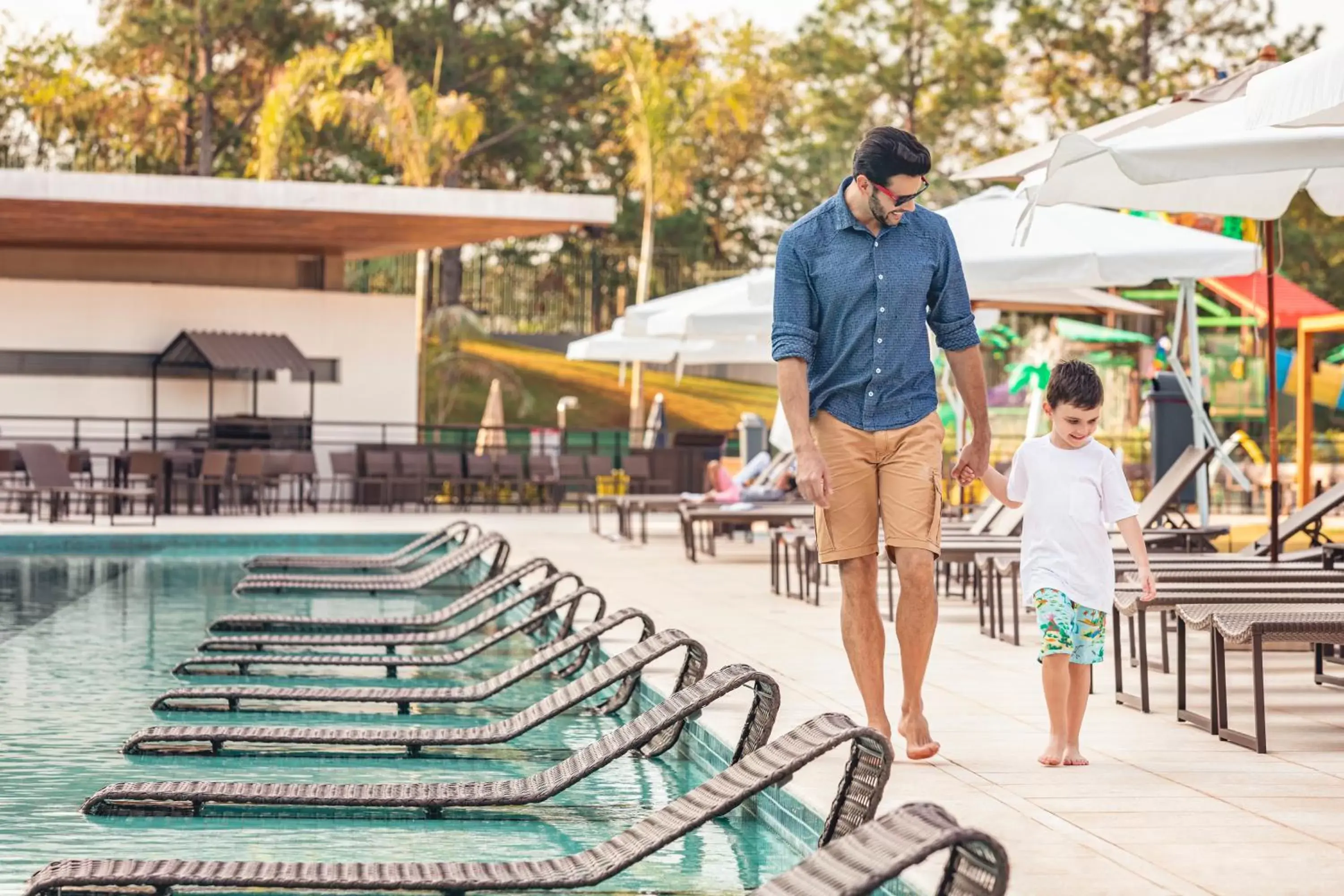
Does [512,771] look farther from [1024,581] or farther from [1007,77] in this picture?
[1007,77]

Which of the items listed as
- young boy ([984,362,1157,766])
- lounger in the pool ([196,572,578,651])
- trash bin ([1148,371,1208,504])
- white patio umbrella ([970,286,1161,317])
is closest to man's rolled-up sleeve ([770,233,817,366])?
young boy ([984,362,1157,766])

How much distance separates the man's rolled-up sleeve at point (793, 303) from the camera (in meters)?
4.98

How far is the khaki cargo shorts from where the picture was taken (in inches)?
195

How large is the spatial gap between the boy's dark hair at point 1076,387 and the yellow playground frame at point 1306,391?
8.29 metres

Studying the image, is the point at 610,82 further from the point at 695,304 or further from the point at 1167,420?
the point at 1167,420

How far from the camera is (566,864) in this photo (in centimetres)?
410

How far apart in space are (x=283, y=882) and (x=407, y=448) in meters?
17.8

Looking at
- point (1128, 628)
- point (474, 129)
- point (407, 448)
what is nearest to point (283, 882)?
point (1128, 628)

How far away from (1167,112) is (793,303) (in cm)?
379

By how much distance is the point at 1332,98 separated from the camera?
185 inches

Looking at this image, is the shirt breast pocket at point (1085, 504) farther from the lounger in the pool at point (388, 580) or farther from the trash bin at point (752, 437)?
the trash bin at point (752, 437)

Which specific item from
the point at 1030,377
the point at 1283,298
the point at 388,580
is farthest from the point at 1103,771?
the point at 1283,298

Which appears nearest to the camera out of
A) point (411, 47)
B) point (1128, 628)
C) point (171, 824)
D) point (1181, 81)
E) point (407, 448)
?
point (171, 824)

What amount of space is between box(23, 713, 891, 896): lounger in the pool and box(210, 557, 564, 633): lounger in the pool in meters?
4.57
